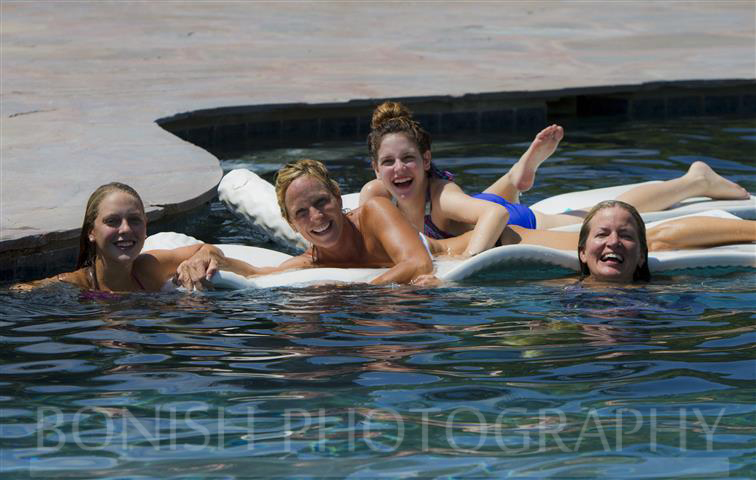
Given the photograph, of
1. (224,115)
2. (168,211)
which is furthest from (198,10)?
(168,211)

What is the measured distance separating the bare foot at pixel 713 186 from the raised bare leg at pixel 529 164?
3.02ft

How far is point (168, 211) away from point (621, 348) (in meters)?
3.02

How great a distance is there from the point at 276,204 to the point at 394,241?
1.35m

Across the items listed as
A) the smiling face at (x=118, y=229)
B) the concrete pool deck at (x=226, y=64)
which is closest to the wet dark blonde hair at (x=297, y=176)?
the smiling face at (x=118, y=229)

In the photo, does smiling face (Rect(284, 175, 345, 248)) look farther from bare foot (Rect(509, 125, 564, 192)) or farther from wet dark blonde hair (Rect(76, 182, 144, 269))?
bare foot (Rect(509, 125, 564, 192))

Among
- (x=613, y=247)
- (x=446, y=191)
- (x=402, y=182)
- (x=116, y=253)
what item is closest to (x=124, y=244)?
(x=116, y=253)

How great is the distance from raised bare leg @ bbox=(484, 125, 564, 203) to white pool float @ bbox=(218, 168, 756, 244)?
33 cm

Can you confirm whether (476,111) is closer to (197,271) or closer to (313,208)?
(313,208)

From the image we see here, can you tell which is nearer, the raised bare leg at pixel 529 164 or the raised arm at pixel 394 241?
the raised arm at pixel 394 241

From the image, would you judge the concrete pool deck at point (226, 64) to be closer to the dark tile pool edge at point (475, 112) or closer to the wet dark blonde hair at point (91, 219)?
the dark tile pool edge at point (475, 112)

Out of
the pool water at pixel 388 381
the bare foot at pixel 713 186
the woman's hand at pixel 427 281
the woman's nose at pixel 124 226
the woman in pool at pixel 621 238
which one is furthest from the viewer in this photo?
the bare foot at pixel 713 186

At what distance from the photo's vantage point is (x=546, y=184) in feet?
28.4

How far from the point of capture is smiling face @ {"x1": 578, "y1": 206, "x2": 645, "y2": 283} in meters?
5.76

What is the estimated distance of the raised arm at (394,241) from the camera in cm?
575
